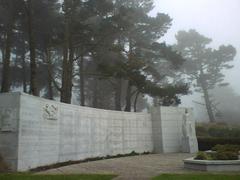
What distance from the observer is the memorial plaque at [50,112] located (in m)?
12.4

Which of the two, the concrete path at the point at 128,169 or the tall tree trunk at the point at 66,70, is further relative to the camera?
the tall tree trunk at the point at 66,70

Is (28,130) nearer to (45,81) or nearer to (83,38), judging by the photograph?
(83,38)

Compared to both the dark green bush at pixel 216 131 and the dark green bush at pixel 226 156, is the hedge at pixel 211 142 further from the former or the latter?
Result: the dark green bush at pixel 226 156

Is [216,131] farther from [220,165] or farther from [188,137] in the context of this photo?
[220,165]

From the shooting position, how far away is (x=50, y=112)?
1271cm

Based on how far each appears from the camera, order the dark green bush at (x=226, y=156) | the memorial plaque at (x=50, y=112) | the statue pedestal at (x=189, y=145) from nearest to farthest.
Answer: the dark green bush at (x=226, y=156) → the memorial plaque at (x=50, y=112) → the statue pedestal at (x=189, y=145)

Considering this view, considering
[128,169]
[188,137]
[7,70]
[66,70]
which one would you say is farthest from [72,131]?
[188,137]

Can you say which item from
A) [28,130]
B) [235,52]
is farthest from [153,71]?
[235,52]

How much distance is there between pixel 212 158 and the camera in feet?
39.0

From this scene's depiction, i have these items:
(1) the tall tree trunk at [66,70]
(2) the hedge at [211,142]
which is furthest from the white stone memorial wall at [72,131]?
(1) the tall tree trunk at [66,70]

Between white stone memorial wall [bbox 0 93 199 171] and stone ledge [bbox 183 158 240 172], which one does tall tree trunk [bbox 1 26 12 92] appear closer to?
white stone memorial wall [bbox 0 93 199 171]

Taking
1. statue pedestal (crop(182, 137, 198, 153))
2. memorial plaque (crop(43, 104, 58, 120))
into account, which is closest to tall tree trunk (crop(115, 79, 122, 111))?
statue pedestal (crop(182, 137, 198, 153))

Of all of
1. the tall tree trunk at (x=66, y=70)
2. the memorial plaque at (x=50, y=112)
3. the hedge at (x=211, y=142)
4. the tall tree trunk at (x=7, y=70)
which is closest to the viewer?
the memorial plaque at (x=50, y=112)

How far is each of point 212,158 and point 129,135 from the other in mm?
8357
